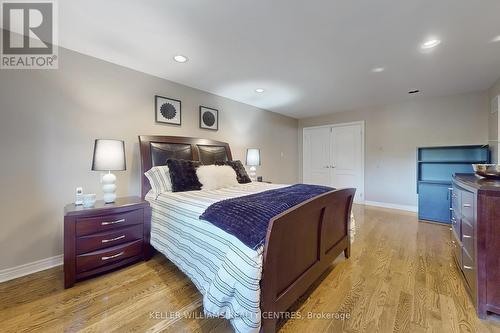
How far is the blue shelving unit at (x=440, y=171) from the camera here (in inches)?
149

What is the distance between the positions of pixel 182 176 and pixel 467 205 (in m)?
2.87

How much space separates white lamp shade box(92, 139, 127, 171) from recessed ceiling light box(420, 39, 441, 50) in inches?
138

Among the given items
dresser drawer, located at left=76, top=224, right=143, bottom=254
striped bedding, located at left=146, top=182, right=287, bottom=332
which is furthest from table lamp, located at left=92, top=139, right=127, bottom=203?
striped bedding, located at left=146, top=182, right=287, bottom=332

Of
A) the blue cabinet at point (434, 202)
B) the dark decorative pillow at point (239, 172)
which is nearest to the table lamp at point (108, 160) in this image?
the dark decorative pillow at point (239, 172)

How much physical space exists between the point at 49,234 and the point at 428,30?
4383 millimetres

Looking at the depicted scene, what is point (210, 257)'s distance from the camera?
5.21 ft

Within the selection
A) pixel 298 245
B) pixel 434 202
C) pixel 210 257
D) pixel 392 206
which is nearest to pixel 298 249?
pixel 298 245

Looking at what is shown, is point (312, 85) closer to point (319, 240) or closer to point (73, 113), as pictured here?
point (319, 240)

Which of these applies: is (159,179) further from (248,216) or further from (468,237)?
(468,237)

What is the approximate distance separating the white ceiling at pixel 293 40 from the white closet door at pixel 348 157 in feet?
6.05

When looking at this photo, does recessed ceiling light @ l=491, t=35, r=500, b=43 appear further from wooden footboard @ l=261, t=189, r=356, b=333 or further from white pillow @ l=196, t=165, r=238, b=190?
white pillow @ l=196, t=165, r=238, b=190

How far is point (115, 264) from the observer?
2205 millimetres

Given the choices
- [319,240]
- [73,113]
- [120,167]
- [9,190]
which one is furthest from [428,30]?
[9,190]

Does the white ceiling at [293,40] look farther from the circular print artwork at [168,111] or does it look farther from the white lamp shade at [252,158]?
the white lamp shade at [252,158]
